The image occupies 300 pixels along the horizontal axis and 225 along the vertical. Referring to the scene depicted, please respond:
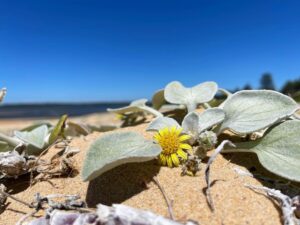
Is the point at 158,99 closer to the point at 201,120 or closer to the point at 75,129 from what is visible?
the point at 75,129

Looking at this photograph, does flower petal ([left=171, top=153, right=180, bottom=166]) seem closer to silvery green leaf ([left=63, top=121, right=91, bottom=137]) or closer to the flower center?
the flower center

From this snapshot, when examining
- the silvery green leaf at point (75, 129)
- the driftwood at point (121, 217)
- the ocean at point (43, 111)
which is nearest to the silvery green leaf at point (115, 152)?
the driftwood at point (121, 217)

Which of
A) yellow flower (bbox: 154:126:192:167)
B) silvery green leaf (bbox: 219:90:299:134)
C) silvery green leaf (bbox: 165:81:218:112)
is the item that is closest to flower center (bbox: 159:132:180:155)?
yellow flower (bbox: 154:126:192:167)

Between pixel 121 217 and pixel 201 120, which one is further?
pixel 201 120

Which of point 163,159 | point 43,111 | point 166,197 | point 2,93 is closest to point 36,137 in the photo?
point 2,93

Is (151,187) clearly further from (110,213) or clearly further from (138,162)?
(110,213)
